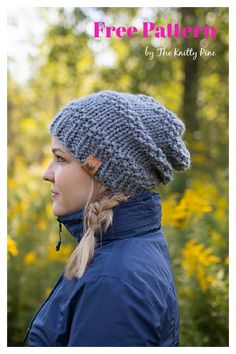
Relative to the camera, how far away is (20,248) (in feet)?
13.9

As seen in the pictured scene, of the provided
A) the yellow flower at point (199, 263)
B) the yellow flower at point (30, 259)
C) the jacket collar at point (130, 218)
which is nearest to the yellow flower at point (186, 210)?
the yellow flower at point (199, 263)

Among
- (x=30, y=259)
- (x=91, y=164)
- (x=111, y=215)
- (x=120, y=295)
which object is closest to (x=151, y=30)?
(x=30, y=259)

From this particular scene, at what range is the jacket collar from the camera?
1.61m

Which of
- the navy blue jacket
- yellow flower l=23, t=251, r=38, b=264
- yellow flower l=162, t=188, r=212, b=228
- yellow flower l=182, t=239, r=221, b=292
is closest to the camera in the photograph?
the navy blue jacket

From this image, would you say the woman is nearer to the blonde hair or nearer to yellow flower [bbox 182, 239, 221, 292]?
the blonde hair

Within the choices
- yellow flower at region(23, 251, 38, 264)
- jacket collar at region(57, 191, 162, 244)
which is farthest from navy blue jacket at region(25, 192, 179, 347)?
yellow flower at region(23, 251, 38, 264)

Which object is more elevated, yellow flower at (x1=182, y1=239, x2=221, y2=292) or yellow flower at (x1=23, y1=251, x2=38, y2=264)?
yellow flower at (x1=182, y1=239, x2=221, y2=292)

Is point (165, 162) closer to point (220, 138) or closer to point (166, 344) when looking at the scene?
point (166, 344)

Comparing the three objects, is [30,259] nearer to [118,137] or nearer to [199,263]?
[199,263]

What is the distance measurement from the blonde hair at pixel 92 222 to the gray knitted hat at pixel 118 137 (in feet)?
0.12

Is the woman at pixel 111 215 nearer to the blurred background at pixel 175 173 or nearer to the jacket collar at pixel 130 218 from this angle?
the jacket collar at pixel 130 218

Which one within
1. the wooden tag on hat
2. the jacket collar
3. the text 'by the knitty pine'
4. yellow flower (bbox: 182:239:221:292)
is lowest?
yellow flower (bbox: 182:239:221:292)

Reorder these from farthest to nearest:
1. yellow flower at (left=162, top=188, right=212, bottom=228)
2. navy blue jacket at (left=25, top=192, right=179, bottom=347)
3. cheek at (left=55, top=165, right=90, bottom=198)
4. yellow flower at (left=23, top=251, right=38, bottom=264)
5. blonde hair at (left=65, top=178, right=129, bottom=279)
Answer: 1. yellow flower at (left=162, top=188, right=212, bottom=228)
2. yellow flower at (left=23, top=251, right=38, bottom=264)
3. cheek at (left=55, top=165, right=90, bottom=198)
4. blonde hair at (left=65, top=178, right=129, bottom=279)
5. navy blue jacket at (left=25, top=192, right=179, bottom=347)
